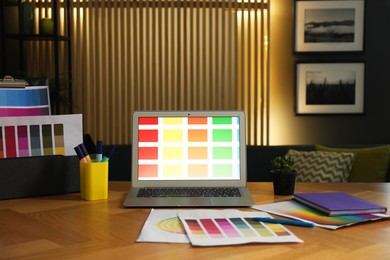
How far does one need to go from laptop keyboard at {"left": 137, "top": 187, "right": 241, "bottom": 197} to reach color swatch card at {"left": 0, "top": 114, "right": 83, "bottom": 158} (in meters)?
0.28

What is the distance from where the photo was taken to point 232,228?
1.20m

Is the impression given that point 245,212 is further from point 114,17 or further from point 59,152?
point 114,17

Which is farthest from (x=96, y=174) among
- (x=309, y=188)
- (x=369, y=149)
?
(x=369, y=149)

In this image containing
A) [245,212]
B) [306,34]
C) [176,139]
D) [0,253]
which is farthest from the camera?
[306,34]

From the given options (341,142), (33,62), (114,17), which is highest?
(114,17)

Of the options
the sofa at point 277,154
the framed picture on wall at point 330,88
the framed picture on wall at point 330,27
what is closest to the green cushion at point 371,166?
the sofa at point 277,154

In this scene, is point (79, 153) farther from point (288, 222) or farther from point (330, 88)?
point (330, 88)

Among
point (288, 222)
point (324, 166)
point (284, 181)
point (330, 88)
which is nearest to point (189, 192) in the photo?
point (284, 181)

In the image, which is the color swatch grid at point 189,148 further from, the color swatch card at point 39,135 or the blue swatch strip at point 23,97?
the blue swatch strip at point 23,97

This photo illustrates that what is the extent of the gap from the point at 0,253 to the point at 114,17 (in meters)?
3.70

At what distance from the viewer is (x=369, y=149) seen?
3178 mm

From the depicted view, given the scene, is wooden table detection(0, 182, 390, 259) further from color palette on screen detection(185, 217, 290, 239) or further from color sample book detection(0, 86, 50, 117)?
color sample book detection(0, 86, 50, 117)

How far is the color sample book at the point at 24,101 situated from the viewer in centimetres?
162

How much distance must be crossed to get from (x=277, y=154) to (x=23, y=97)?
76.2 inches
